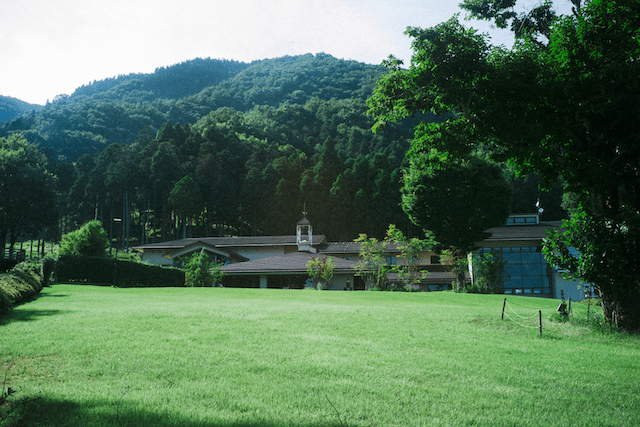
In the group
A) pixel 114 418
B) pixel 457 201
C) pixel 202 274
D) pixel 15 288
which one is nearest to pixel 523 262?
pixel 457 201

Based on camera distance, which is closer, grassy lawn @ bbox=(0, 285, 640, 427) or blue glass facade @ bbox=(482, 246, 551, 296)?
grassy lawn @ bbox=(0, 285, 640, 427)

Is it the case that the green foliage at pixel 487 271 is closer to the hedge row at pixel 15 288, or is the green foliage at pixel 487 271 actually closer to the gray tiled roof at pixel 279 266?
the gray tiled roof at pixel 279 266

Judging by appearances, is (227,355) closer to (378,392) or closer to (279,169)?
(378,392)

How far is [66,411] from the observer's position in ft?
15.7

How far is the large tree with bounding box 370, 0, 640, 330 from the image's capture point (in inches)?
490

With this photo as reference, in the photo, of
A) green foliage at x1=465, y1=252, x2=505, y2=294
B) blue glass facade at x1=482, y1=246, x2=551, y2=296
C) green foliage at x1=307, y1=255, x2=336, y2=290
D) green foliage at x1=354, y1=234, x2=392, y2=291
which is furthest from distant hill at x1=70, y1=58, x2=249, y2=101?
green foliage at x1=465, y1=252, x2=505, y2=294

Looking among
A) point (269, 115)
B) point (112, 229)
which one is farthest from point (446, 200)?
point (269, 115)

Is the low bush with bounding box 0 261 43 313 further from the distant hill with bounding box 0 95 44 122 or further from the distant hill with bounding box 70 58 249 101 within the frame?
the distant hill with bounding box 0 95 44 122

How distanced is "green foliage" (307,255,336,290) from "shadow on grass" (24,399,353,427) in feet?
106

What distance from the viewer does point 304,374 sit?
262 inches

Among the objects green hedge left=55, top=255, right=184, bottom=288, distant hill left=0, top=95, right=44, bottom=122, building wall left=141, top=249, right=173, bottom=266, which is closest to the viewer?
green hedge left=55, top=255, right=184, bottom=288

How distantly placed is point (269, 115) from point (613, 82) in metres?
97.1

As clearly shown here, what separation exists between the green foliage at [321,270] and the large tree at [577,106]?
81.1ft

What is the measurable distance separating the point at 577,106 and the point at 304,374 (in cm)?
1180
